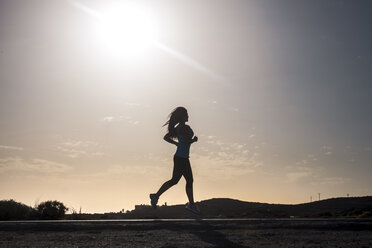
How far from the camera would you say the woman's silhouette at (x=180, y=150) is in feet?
37.0

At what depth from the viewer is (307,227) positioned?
23.9ft

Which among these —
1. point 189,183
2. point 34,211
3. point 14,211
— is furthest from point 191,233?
point 14,211

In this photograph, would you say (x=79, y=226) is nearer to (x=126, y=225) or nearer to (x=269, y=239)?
(x=126, y=225)

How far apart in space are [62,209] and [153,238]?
12.1m

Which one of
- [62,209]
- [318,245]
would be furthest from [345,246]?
[62,209]

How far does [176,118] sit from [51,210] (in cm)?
807

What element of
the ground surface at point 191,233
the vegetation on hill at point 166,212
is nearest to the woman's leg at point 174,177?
the vegetation on hill at point 166,212

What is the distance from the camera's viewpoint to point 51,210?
675 inches

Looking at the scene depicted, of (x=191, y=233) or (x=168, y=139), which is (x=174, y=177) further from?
(x=191, y=233)

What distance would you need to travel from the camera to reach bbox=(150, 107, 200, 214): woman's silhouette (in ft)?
37.0

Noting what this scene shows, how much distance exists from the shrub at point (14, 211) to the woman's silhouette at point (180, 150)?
809 cm

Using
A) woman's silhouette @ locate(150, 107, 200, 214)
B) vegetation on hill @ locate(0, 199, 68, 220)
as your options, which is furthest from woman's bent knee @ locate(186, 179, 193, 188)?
vegetation on hill @ locate(0, 199, 68, 220)

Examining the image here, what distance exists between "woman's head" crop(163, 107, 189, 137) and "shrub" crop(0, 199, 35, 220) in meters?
8.44

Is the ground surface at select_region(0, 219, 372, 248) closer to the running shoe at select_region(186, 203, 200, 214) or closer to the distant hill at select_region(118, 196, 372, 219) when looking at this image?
the running shoe at select_region(186, 203, 200, 214)
